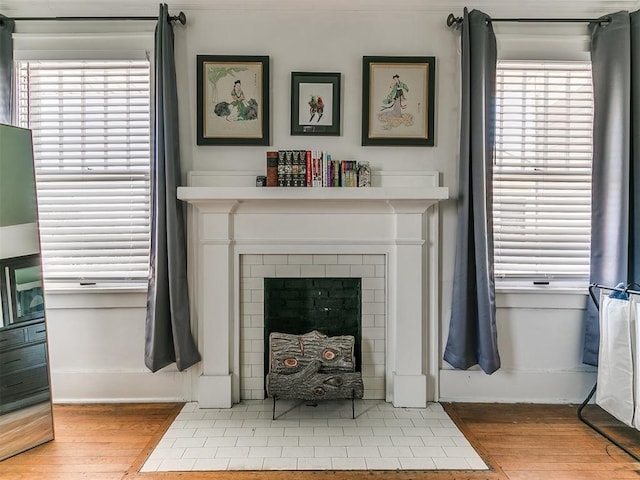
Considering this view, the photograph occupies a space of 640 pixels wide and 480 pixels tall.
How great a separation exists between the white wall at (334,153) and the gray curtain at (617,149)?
1.17 feet

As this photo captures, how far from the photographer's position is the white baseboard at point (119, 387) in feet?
9.43

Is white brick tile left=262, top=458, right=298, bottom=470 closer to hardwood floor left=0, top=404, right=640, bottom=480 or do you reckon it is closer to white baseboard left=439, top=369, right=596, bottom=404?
hardwood floor left=0, top=404, right=640, bottom=480

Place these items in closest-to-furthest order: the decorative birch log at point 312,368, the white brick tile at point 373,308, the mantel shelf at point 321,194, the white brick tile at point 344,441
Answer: the white brick tile at point 344,441, the decorative birch log at point 312,368, the mantel shelf at point 321,194, the white brick tile at point 373,308

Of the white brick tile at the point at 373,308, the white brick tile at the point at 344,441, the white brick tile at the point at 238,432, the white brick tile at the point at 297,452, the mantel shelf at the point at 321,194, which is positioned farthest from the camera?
the white brick tile at the point at 373,308

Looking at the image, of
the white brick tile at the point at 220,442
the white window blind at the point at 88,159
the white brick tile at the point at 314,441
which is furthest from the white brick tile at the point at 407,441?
the white window blind at the point at 88,159

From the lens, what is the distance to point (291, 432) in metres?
2.44

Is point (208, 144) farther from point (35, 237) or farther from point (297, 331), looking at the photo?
point (297, 331)

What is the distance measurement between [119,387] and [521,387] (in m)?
2.65

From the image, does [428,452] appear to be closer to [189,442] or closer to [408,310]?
[408,310]

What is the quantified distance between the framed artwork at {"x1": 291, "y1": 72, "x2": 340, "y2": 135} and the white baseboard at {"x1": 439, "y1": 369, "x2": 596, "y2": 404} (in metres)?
1.79

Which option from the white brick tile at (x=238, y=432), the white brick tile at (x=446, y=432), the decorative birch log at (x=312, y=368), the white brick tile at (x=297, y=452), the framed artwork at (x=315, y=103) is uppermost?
the framed artwork at (x=315, y=103)

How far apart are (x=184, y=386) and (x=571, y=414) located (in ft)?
8.10

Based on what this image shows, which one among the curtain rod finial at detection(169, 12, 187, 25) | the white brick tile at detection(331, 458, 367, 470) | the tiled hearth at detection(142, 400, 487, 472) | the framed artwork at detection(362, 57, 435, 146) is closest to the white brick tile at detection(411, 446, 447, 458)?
the tiled hearth at detection(142, 400, 487, 472)

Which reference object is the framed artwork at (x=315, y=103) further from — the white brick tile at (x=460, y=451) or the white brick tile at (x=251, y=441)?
the white brick tile at (x=460, y=451)
